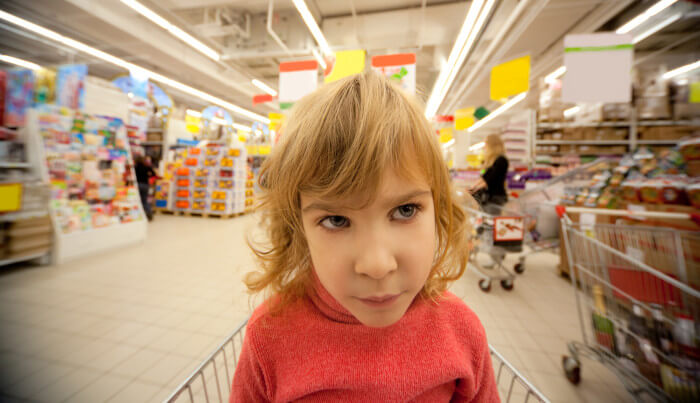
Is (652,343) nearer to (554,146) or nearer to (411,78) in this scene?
(411,78)

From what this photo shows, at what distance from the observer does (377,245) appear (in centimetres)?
52

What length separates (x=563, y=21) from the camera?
470cm

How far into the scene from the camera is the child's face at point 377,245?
1.72ft

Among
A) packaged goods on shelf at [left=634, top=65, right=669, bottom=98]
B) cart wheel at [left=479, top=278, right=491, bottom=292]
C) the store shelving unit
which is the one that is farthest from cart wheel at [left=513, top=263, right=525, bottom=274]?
packaged goods on shelf at [left=634, top=65, right=669, bottom=98]

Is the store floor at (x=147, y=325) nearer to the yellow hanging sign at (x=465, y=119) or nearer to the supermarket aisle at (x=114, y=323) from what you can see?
the supermarket aisle at (x=114, y=323)

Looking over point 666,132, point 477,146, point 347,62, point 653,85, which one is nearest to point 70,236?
point 347,62

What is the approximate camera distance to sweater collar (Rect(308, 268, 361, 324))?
0.66m

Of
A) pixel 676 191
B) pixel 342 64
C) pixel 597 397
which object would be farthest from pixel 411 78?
pixel 597 397

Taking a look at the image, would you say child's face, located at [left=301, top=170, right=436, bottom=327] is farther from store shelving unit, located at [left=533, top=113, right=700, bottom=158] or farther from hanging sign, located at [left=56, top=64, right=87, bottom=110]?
hanging sign, located at [left=56, top=64, right=87, bottom=110]

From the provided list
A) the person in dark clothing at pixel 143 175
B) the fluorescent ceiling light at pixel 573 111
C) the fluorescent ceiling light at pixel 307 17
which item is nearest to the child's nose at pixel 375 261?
the fluorescent ceiling light at pixel 307 17

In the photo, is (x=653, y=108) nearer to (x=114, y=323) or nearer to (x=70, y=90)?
(x=114, y=323)

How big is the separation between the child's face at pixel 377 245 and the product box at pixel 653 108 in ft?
19.6

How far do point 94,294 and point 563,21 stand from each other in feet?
25.4

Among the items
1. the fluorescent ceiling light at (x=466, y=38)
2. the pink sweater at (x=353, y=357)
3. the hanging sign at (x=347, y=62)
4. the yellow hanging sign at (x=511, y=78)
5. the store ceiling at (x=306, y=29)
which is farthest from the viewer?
the store ceiling at (x=306, y=29)
